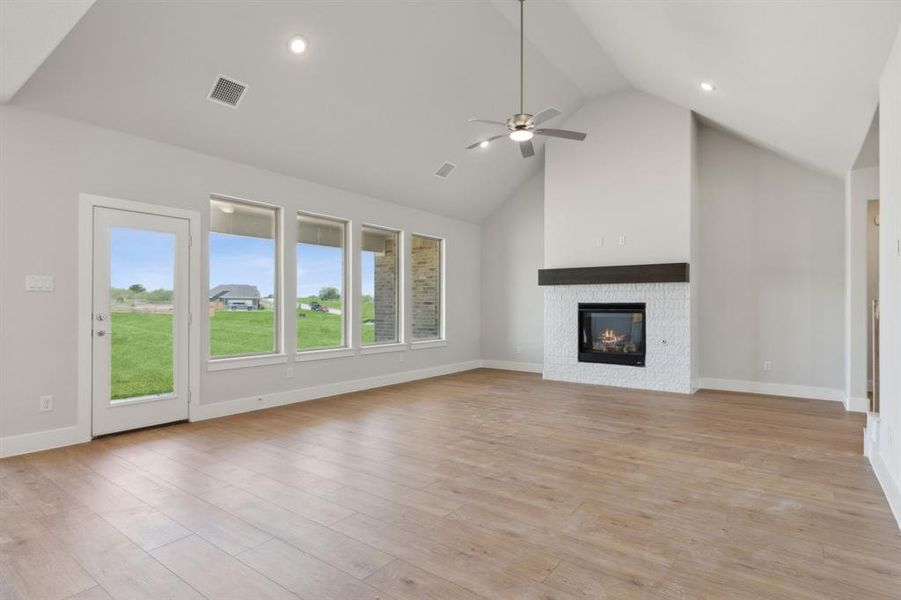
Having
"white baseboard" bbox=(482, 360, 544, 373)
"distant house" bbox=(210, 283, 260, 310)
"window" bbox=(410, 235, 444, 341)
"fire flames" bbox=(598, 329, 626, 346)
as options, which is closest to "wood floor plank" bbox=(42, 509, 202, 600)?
"distant house" bbox=(210, 283, 260, 310)

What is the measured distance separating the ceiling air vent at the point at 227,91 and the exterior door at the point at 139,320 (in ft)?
4.17

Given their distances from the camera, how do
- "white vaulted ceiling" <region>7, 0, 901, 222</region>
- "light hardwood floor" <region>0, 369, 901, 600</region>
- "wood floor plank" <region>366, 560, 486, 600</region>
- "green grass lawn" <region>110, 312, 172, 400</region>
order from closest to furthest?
1. "wood floor plank" <region>366, 560, 486, 600</region>
2. "light hardwood floor" <region>0, 369, 901, 600</region>
3. "white vaulted ceiling" <region>7, 0, 901, 222</region>
4. "green grass lawn" <region>110, 312, 172, 400</region>

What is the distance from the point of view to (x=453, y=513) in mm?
2734

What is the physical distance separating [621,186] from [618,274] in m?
1.29

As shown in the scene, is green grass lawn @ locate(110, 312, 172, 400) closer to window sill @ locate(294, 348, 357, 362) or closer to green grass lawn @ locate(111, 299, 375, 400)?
green grass lawn @ locate(111, 299, 375, 400)

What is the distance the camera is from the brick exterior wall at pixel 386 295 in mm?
7305

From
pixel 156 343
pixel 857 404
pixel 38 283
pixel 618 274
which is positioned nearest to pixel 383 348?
pixel 156 343

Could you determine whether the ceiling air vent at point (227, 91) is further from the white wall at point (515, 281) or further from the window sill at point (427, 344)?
the white wall at point (515, 281)

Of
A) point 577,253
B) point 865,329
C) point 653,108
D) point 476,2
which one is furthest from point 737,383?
point 476,2

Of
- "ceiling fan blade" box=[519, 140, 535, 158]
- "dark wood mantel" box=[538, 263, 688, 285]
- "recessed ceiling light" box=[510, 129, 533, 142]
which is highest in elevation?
"ceiling fan blade" box=[519, 140, 535, 158]

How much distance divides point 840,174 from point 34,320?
8.32 m

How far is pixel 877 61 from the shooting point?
10.0ft

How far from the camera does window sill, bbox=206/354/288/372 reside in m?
5.11

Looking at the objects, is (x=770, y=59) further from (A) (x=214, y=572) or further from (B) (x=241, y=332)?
(B) (x=241, y=332)
